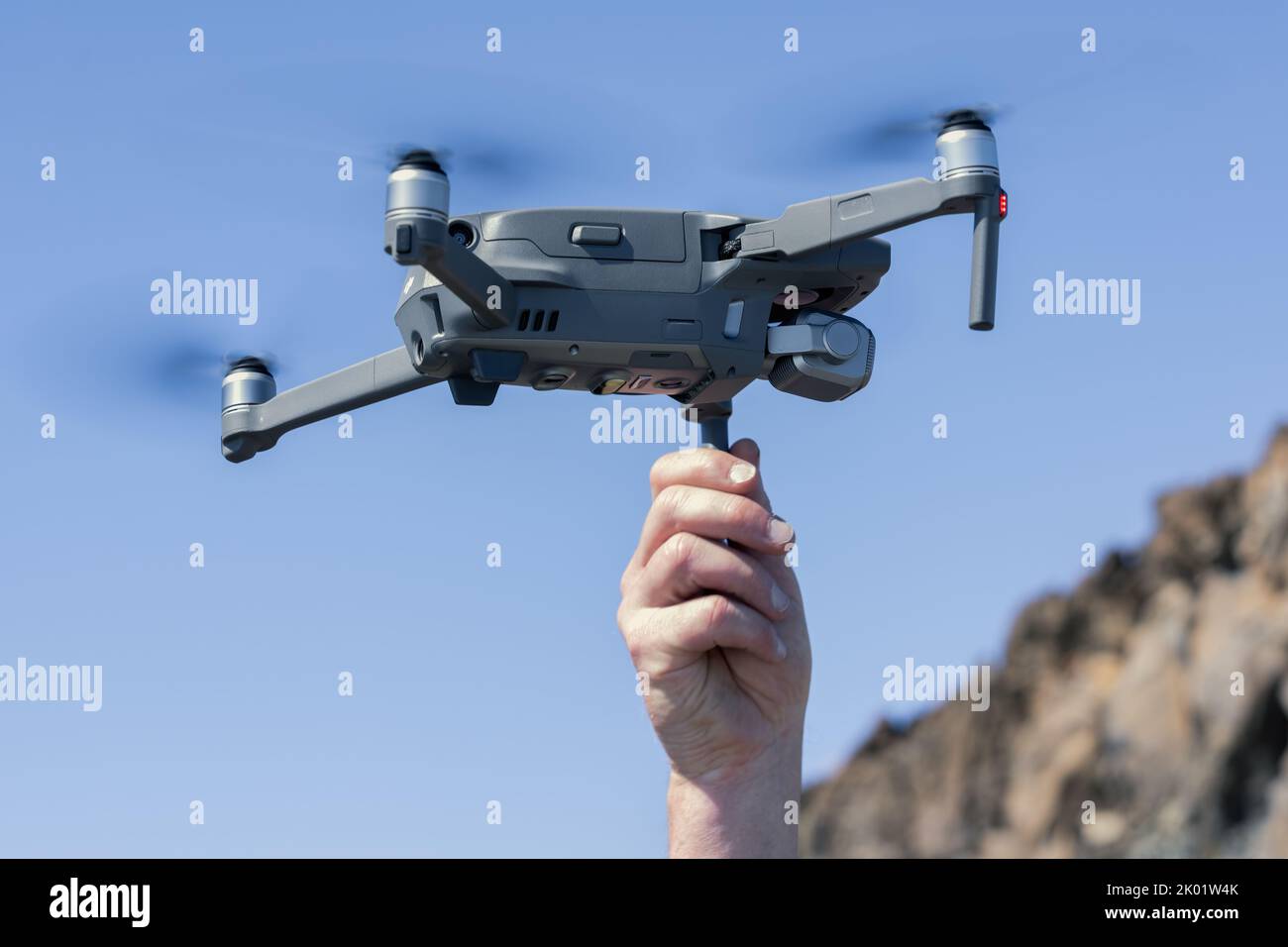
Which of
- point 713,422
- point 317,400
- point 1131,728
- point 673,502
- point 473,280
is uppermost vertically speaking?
point 1131,728

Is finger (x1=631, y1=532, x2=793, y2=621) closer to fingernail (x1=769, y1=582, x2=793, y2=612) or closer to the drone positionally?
fingernail (x1=769, y1=582, x2=793, y2=612)

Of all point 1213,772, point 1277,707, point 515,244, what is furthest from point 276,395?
point 1213,772

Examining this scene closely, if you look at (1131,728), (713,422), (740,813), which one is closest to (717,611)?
(713,422)

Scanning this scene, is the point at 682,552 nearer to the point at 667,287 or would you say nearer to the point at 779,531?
the point at 779,531

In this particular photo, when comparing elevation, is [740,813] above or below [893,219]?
below

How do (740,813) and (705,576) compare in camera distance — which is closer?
(705,576)

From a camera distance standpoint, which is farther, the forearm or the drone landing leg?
the forearm

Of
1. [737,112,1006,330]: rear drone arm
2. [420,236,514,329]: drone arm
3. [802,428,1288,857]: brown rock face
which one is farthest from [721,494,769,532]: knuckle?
[802,428,1288,857]: brown rock face
